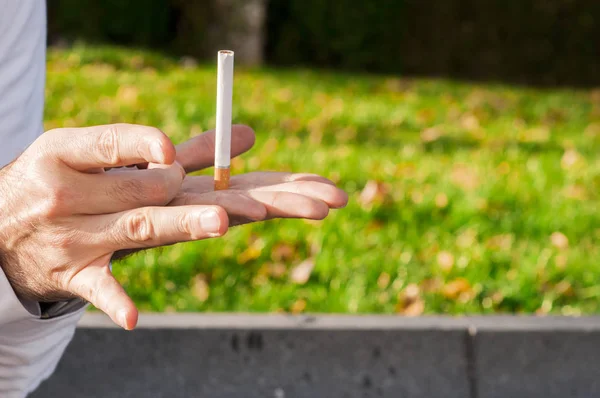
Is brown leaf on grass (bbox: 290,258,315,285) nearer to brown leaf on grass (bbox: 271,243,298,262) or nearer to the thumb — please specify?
brown leaf on grass (bbox: 271,243,298,262)

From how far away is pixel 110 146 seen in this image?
4.59 ft

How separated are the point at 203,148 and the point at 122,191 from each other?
411mm

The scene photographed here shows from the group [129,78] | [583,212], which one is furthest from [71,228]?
[129,78]

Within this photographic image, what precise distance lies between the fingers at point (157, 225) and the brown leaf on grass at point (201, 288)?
1597mm

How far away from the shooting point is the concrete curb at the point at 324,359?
8.30 ft

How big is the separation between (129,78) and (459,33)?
389cm

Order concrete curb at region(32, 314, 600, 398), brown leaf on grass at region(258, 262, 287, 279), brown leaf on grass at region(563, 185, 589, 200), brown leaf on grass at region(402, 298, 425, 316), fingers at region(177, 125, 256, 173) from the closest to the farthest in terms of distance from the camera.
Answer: fingers at region(177, 125, 256, 173), concrete curb at region(32, 314, 600, 398), brown leaf on grass at region(402, 298, 425, 316), brown leaf on grass at region(258, 262, 287, 279), brown leaf on grass at region(563, 185, 589, 200)

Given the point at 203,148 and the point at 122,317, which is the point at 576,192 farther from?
the point at 122,317

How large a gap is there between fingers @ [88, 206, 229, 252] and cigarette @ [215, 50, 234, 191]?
0.21 m

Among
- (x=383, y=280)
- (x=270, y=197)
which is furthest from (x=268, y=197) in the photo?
(x=383, y=280)

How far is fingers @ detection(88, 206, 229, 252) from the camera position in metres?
1.39

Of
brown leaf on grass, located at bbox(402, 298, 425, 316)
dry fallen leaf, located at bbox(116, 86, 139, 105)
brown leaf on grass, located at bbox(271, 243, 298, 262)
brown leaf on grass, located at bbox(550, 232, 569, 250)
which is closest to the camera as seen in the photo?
brown leaf on grass, located at bbox(402, 298, 425, 316)

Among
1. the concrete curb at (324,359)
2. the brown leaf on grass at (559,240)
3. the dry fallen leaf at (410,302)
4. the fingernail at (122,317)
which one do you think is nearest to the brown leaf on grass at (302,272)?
the dry fallen leaf at (410,302)

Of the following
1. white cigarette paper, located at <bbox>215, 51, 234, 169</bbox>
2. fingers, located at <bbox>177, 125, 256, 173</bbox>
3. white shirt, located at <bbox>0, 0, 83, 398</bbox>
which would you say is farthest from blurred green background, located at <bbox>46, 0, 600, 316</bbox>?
white cigarette paper, located at <bbox>215, 51, 234, 169</bbox>
